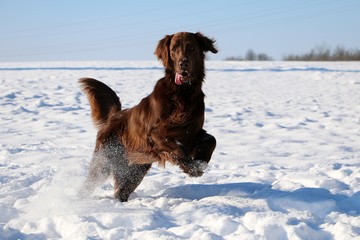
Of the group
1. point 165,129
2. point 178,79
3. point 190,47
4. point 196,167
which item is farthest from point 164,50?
point 196,167

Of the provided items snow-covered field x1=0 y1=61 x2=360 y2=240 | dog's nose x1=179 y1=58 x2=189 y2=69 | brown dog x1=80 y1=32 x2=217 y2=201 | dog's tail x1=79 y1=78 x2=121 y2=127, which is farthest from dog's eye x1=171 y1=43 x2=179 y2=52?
snow-covered field x1=0 y1=61 x2=360 y2=240

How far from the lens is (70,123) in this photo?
8.63m

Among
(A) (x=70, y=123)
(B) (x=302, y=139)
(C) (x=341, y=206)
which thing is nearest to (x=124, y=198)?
(C) (x=341, y=206)

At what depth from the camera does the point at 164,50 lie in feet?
13.8

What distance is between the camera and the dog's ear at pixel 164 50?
414cm

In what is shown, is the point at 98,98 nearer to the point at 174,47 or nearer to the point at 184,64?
the point at 174,47

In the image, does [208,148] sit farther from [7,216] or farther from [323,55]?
[323,55]

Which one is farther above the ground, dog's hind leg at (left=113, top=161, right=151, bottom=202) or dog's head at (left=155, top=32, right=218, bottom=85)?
dog's head at (left=155, top=32, right=218, bottom=85)

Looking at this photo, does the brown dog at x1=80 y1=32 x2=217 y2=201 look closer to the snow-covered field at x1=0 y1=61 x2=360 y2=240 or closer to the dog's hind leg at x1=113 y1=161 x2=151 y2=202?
the dog's hind leg at x1=113 y1=161 x2=151 y2=202

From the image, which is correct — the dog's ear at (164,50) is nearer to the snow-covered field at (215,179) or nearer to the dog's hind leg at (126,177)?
the dog's hind leg at (126,177)

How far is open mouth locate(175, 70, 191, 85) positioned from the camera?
3.89m

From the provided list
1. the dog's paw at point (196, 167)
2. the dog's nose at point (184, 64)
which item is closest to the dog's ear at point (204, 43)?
the dog's nose at point (184, 64)

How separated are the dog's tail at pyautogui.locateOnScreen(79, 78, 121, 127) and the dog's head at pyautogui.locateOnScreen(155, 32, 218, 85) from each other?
74 centimetres

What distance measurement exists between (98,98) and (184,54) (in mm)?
1152
